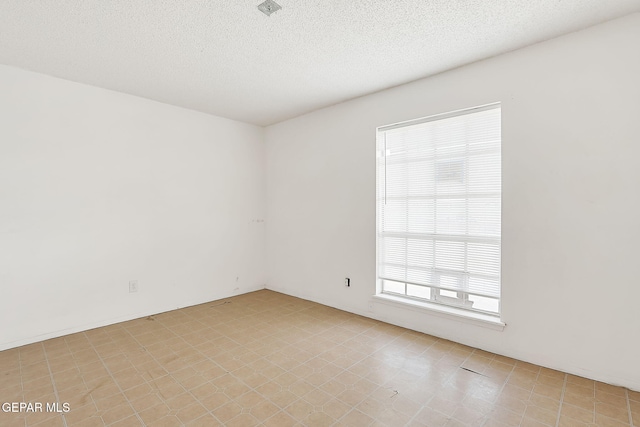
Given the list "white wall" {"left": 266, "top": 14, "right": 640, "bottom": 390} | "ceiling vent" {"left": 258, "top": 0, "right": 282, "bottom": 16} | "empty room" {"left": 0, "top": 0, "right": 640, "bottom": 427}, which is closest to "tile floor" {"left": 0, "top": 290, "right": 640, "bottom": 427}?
"empty room" {"left": 0, "top": 0, "right": 640, "bottom": 427}

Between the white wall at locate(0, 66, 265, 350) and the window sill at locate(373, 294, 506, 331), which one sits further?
the white wall at locate(0, 66, 265, 350)

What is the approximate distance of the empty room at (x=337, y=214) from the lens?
215 centimetres

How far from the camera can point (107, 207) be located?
3.54 metres

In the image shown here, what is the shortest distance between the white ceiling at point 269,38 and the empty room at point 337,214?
24mm

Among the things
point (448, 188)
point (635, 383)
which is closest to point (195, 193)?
point (448, 188)

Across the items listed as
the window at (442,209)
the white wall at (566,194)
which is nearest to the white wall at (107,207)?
the window at (442,209)

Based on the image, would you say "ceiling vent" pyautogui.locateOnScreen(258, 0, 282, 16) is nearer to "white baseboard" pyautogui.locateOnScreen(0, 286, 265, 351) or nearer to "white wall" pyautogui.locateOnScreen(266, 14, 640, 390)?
"white wall" pyautogui.locateOnScreen(266, 14, 640, 390)

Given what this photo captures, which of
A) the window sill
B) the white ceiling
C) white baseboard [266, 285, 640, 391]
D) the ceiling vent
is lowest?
white baseboard [266, 285, 640, 391]

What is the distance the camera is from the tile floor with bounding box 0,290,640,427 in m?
1.94

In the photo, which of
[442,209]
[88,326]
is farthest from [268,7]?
[88,326]

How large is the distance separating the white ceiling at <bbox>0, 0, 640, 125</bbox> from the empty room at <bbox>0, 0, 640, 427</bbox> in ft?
0.08

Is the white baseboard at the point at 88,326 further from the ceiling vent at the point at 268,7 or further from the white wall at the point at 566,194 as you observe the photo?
the ceiling vent at the point at 268,7

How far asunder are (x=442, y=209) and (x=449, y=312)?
1046mm

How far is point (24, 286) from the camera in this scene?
3.01 metres
